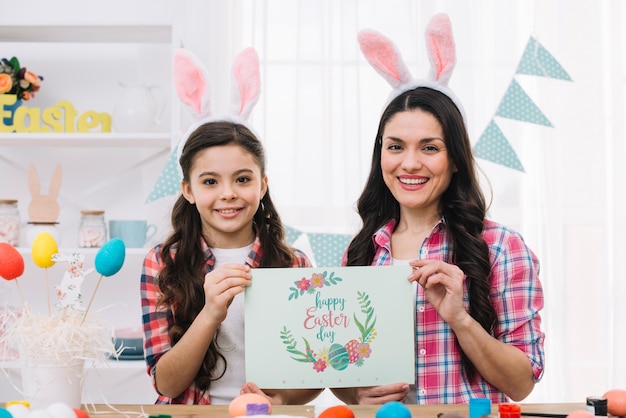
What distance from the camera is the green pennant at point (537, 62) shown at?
251cm

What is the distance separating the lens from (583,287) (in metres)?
2.92

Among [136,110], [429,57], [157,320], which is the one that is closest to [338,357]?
[157,320]

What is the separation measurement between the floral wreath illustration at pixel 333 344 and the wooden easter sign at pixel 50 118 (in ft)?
5.21

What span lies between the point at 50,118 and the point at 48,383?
1.71 meters

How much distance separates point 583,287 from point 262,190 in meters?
1.71

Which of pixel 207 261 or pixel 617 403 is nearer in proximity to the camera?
pixel 617 403

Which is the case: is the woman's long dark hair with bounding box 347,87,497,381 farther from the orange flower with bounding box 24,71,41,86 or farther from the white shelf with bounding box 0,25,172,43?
the orange flower with bounding box 24,71,41,86

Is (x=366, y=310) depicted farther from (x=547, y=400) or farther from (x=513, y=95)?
(x=547, y=400)

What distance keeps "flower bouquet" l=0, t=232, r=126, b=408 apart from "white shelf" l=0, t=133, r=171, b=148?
4.84 ft

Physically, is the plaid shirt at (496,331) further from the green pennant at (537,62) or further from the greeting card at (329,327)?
the green pennant at (537,62)

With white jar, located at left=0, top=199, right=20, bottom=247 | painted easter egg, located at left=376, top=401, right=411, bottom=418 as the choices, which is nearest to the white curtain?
white jar, located at left=0, top=199, right=20, bottom=247

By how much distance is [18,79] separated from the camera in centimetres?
270

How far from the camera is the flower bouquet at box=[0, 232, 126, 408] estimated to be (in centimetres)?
114

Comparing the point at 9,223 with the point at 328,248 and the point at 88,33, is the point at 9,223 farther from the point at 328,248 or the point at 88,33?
the point at 328,248
